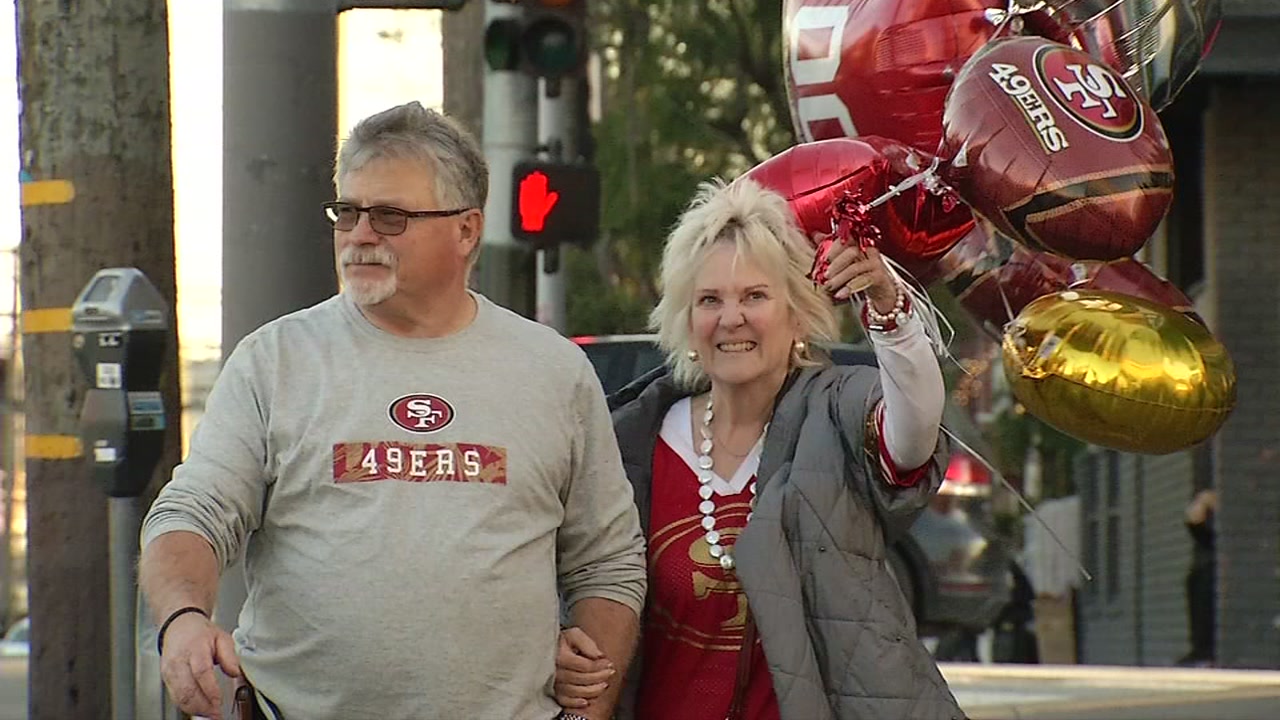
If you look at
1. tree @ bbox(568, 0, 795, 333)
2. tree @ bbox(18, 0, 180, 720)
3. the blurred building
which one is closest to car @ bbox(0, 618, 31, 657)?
tree @ bbox(568, 0, 795, 333)

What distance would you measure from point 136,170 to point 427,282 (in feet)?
8.45

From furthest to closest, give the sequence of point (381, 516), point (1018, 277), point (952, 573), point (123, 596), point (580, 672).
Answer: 1. point (952, 573)
2. point (123, 596)
3. point (1018, 277)
4. point (580, 672)
5. point (381, 516)

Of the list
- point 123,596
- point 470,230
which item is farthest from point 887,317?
point 123,596

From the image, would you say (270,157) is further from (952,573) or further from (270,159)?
(952,573)

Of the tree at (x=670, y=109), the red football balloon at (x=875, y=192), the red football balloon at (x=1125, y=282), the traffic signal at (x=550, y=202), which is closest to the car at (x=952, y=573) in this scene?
the traffic signal at (x=550, y=202)

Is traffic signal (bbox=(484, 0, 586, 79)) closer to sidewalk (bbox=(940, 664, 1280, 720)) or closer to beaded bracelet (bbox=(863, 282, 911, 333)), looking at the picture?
sidewalk (bbox=(940, 664, 1280, 720))

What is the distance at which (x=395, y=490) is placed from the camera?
3789 millimetres

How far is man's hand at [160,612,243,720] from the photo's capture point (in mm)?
3539

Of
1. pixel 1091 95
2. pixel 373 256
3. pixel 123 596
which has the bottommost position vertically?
pixel 123 596

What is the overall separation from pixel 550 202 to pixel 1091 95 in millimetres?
6388

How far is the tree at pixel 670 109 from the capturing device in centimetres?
1692

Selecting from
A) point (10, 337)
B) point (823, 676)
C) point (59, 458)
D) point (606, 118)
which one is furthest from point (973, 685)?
point (10, 337)

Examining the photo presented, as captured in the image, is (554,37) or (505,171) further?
(505,171)

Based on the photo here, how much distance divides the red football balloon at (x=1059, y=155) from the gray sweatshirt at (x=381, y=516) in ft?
2.97
